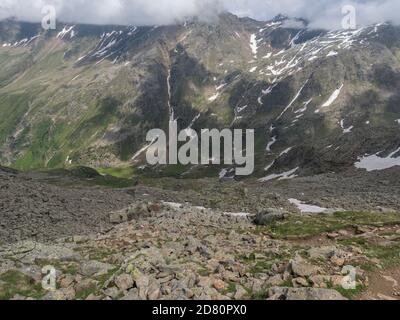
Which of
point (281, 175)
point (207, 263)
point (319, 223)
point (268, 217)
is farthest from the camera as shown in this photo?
point (281, 175)

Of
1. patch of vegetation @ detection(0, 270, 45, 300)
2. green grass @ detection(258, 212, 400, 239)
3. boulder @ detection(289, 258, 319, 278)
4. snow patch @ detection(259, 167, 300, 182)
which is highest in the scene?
snow patch @ detection(259, 167, 300, 182)

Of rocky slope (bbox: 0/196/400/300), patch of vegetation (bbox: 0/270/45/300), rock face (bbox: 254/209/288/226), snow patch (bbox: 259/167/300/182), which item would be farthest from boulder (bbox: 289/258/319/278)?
snow patch (bbox: 259/167/300/182)

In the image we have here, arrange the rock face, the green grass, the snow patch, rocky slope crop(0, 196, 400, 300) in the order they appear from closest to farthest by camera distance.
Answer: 1. rocky slope crop(0, 196, 400, 300)
2. the green grass
3. the rock face
4. the snow patch

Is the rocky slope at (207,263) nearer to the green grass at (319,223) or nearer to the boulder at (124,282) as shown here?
the boulder at (124,282)

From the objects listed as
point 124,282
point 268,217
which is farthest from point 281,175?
point 124,282

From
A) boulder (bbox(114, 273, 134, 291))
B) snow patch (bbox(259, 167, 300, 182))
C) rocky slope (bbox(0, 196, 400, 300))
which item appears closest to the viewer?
rocky slope (bbox(0, 196, 400, 300))

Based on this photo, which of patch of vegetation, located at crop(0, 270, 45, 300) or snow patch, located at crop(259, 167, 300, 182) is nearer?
patch of vegetation, located at crop(0, 270, 45, 300)

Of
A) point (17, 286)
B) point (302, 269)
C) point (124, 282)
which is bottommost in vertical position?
point (17, 286)

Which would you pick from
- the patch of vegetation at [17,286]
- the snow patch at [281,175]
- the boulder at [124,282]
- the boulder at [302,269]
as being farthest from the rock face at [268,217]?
the snow patch at [281,175]

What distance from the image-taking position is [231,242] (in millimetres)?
40375

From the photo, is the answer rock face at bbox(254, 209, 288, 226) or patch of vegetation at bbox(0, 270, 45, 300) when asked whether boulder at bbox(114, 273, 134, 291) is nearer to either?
patch of vegetation at bbox(0, 270, 45, 300)

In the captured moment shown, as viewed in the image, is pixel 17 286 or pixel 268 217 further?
pixel 268 217

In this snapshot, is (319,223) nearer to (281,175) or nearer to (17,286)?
(17,286)

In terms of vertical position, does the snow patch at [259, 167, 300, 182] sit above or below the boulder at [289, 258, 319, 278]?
above
